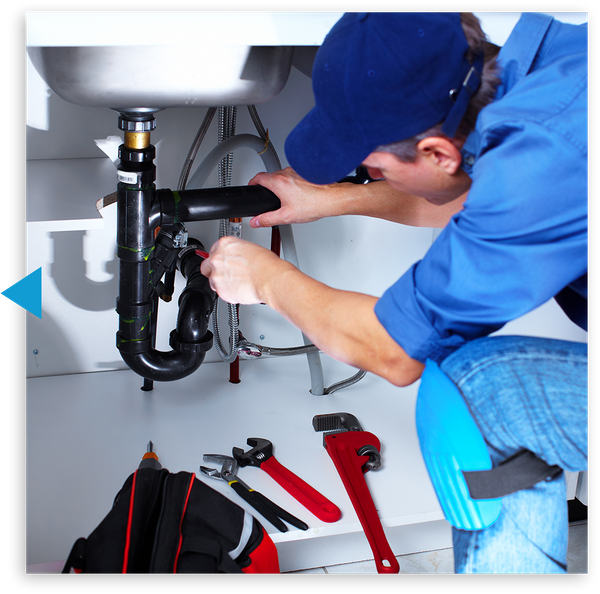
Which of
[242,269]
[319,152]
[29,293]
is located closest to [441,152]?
→ [319,152]

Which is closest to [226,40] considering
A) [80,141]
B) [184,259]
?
[184,259]

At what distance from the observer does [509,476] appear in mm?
658

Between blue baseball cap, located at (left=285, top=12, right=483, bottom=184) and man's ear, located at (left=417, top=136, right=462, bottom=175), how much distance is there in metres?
0.01

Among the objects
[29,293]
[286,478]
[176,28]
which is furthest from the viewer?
[29,293]

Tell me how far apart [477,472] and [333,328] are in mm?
224

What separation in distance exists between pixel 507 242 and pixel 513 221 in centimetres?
2

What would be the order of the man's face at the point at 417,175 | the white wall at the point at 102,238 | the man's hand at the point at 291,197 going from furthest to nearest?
the white wall at the point at 102,238 < the man's hand at the point at 291,197 < the man's face at the point at 417,175

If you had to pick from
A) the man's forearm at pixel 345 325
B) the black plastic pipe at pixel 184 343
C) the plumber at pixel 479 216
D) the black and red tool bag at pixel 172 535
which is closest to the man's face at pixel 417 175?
the plumber at pixel 479 216

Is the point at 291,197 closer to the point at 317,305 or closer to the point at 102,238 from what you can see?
the point at 317,305

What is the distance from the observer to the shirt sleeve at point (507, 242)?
0.58 m

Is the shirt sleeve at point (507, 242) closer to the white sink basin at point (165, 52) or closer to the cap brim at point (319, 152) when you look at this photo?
the cap brim at point (319, 152)

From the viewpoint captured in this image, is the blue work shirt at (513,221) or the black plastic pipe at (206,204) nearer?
the blue work shirt at (513,221)

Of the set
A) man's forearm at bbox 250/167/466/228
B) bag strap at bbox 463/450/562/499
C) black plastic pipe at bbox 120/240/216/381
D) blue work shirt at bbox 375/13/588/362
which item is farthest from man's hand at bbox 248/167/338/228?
bag strap at bbox 463/450/562/499
